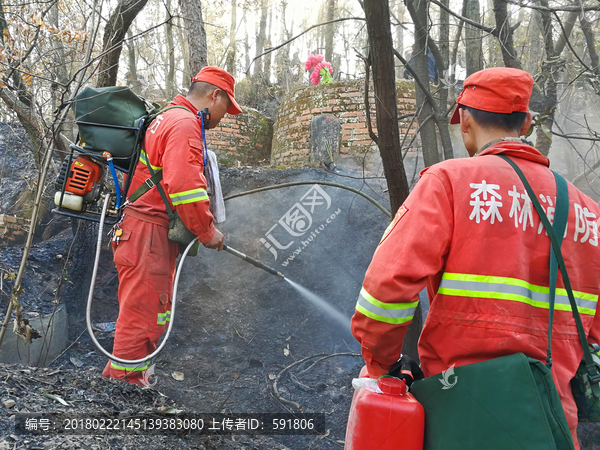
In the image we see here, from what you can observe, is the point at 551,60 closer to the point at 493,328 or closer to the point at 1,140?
the point at 493,328

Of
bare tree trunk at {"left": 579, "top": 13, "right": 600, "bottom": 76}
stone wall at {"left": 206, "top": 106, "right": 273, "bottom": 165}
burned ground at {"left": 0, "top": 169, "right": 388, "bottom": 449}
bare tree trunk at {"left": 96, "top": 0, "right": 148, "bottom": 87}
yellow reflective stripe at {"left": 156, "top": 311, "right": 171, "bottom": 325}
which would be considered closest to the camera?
burned ground at {"left": 0, "top": 169, "right": 388, "bottom": 449}

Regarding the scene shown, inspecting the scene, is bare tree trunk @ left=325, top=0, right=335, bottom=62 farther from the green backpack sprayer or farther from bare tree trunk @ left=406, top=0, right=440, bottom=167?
the green backpack sprayer

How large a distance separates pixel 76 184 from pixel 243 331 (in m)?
2.33

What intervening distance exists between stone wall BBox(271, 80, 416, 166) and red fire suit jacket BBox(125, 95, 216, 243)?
3.99m

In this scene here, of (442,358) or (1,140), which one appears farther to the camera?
(1,140)

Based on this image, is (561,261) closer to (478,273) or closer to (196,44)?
(478,273)

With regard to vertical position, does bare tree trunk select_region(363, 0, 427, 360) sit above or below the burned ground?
above

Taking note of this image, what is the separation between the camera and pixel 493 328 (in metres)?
1.26

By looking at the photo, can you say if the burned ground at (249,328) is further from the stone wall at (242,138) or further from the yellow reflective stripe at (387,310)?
the stone wall at (242,138)

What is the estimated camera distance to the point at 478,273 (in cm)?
130

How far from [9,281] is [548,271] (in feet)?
16.3

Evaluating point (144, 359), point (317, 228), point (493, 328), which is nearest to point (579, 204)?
point (493, 328)

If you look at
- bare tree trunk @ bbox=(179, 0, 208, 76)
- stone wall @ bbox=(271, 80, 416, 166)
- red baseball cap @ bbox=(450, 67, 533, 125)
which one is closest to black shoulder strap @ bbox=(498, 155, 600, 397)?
red baseball cap @ bbox=(450, 67, 533, 125)

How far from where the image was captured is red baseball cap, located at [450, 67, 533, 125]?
1.51m
